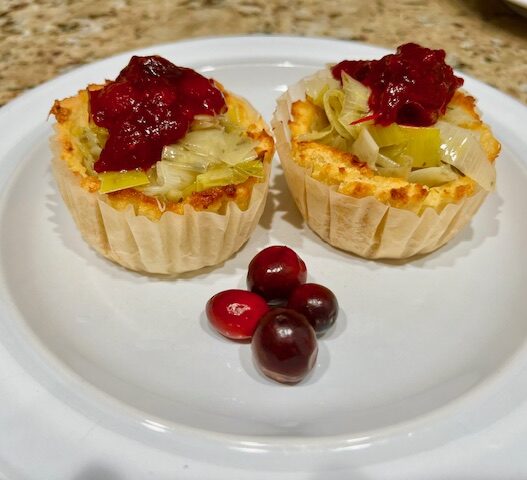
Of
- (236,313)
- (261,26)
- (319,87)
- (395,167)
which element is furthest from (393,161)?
(261,26)

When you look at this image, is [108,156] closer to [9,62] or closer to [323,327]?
[323,327]

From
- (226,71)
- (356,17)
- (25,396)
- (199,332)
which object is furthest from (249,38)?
(25,396)

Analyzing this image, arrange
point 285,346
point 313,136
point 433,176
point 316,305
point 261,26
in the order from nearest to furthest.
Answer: point 285,346 → point 316,305 → point 433,176 → point 313,136 → point 261,26

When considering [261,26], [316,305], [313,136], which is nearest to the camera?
[316,305]

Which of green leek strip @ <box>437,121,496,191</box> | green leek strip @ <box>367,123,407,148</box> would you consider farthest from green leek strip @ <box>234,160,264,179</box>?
green leek strip @ <box>437,121,496,191</box>

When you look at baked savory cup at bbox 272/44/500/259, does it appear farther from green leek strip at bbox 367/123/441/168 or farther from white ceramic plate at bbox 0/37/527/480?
white ceramic plate at bbox 0/37/527/480

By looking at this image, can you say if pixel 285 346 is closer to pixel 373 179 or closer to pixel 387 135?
pixel 373 179
